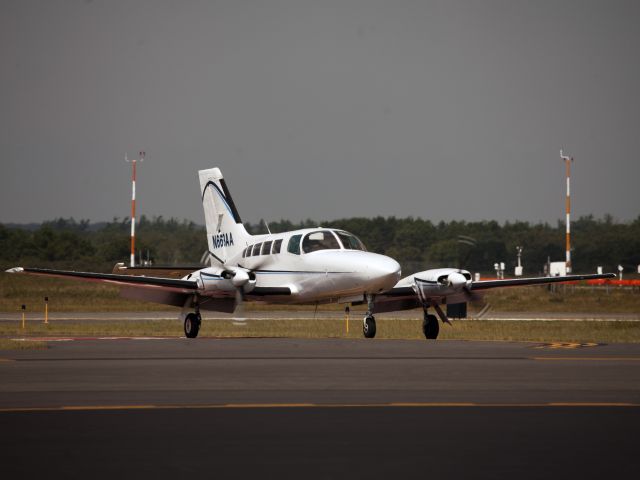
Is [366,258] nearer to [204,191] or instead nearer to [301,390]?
[204,191]

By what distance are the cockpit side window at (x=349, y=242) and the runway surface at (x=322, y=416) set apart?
33.4 feet

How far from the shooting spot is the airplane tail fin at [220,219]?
36906 millimetres

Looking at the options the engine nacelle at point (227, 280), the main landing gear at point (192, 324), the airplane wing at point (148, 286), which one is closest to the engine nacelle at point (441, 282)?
the engine nacelle at point (227, 280)

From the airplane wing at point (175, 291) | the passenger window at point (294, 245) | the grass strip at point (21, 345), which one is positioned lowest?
the grass strip at point (21, 345)

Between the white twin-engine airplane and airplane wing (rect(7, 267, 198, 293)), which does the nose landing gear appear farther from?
airplane wing (rect(7, 267, 198, 293))

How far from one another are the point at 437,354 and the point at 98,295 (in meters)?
53.6

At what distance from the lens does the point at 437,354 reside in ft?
75.3

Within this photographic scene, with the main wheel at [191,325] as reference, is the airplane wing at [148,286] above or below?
above

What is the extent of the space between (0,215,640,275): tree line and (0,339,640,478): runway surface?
7736 centimetres

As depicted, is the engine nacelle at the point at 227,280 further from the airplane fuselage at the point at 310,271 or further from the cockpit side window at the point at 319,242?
the cockpit side window at the point at 319,242

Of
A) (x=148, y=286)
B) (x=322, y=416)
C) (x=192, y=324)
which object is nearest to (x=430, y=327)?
(x=192, y=324)

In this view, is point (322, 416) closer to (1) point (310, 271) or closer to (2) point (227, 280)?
Result: (1) point (310, 271)

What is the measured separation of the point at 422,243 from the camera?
140000 mm

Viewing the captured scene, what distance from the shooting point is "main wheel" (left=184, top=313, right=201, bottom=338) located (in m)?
32.6
